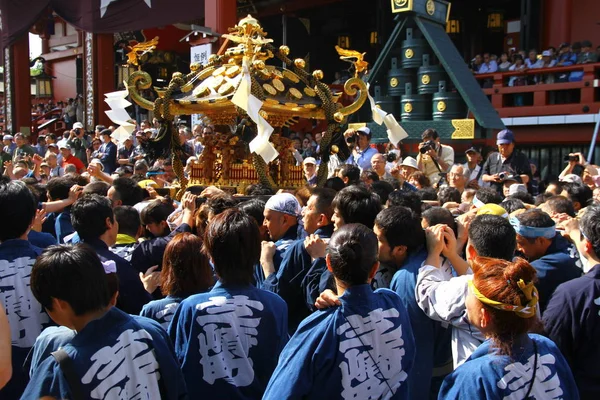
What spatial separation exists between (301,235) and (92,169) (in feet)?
9.60

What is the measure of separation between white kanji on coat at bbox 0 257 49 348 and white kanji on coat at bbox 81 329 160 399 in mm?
910

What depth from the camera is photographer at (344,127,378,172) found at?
667 cm

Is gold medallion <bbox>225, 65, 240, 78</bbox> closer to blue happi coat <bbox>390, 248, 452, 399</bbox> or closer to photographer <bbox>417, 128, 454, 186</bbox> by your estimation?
photographer <bbox>417, 128, 454, 186</bbox>

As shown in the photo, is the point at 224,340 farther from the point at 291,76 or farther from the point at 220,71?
the point at 291,76

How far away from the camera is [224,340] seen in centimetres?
207

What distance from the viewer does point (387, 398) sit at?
191cm

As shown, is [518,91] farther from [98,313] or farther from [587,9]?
[98,313]

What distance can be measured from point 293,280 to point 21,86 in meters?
16.9

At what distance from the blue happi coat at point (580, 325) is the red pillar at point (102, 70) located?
46.5 ft

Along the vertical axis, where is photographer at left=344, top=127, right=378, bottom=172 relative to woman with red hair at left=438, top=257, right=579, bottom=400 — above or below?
above

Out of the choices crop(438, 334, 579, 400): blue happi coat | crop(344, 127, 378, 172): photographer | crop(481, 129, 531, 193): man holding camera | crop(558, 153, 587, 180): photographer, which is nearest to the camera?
crop(438, 334, 579, 400): blue happi coat

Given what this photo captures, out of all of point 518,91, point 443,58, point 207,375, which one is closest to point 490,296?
point 207,375

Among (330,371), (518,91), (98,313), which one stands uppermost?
(518,91)

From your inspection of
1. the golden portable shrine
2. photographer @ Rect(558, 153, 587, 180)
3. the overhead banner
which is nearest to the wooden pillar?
the overhead banner
